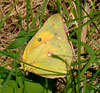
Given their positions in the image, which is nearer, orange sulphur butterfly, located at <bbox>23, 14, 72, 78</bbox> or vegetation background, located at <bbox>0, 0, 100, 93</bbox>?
vegetation background, located at <bbox>0, 0, 100, 93</bbox>

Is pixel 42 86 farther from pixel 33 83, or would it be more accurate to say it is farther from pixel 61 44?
pixel 61 44

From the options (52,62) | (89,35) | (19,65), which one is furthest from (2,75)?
(89,35)

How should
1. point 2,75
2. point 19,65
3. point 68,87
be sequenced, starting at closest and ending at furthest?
point 68,87 < point 2,75 < point 19,65

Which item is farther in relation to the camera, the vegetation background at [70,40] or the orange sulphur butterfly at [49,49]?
the orange sulphur butterfly at [49,49]
